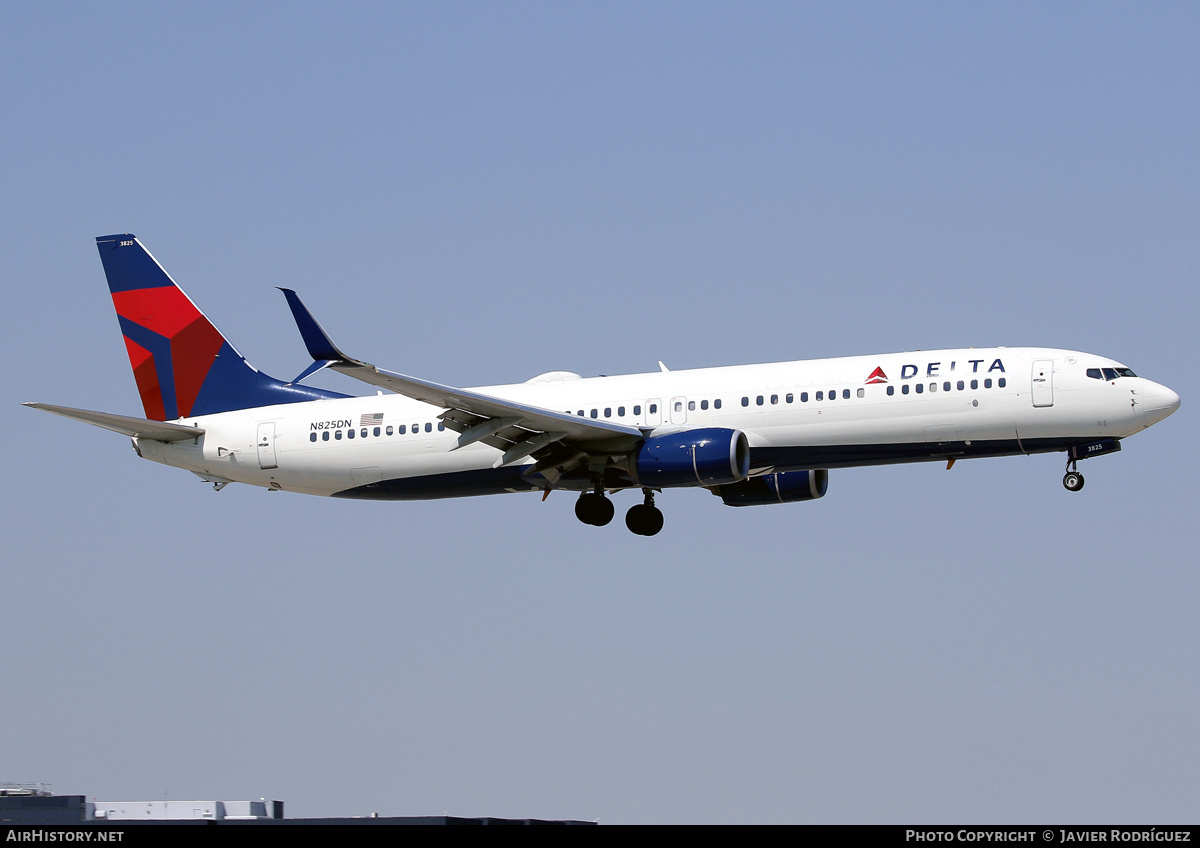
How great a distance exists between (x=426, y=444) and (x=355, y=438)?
2.28 meters

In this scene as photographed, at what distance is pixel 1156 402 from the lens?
4094 cm

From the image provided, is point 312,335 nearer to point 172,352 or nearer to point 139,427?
point 139,427

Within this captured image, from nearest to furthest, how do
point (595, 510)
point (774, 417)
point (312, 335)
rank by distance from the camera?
1. point (312, 335)
2. point (774, 417)
3. point (595, 510)

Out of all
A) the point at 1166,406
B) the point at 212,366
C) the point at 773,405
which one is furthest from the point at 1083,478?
the point at 212,366

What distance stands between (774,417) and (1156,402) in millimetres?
9546

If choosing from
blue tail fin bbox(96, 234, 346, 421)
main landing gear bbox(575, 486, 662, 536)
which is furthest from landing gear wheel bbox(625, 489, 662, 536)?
blue tail fin bbox(96, 234, 346, 421)

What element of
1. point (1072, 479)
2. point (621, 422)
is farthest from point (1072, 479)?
point (621, 422)

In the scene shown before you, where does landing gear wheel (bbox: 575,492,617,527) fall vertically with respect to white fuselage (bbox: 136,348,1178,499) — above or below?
below

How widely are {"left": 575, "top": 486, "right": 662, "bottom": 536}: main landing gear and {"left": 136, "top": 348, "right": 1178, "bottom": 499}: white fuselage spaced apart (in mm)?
1626

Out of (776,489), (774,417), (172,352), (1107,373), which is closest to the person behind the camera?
(1107,373)

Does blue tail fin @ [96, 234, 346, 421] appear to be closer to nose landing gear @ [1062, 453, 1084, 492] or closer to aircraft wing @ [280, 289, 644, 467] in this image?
aircraft wing @ [280, 289, 644, 467]

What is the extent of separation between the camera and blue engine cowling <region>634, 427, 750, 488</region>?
4162 centimetres

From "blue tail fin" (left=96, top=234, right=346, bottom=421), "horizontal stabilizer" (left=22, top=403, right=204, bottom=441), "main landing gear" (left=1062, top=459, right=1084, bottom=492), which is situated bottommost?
"main landing gear" (left=1062, top=459, right=1084, bottom=492)

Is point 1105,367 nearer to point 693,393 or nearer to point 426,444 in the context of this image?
point 693,393
